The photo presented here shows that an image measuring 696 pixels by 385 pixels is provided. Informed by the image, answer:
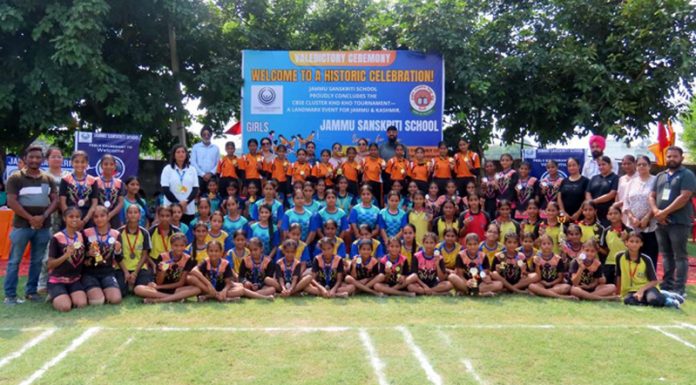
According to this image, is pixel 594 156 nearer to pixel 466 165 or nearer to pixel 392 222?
pixel 466 165

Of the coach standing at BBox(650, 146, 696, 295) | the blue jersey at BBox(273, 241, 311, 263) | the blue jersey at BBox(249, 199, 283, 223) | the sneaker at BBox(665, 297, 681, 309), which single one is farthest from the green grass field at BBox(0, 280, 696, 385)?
the blue jersey at BBox(249, 199, 283, 223)

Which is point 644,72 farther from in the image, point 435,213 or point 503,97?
point 435,213

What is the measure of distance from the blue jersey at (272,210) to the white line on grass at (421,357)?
3.53 meters

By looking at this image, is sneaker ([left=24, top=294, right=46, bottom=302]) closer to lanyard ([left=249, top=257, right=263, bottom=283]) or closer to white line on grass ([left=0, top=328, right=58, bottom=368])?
white line on grass ([left=0, top=328, right=58, bottom=368])

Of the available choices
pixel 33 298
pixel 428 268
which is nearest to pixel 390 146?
pixel 428 268

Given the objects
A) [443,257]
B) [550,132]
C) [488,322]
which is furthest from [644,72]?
[488,322]

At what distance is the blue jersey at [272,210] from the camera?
8469mm

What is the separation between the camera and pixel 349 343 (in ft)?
16.1

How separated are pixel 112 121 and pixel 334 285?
25.3 feet

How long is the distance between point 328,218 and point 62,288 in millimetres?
3615

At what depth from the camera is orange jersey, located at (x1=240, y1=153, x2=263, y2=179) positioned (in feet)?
32.1

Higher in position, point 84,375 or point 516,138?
point 516,138

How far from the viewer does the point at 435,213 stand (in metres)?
8.62

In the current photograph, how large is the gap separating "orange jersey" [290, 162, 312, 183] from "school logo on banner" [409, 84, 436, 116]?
277 cm
